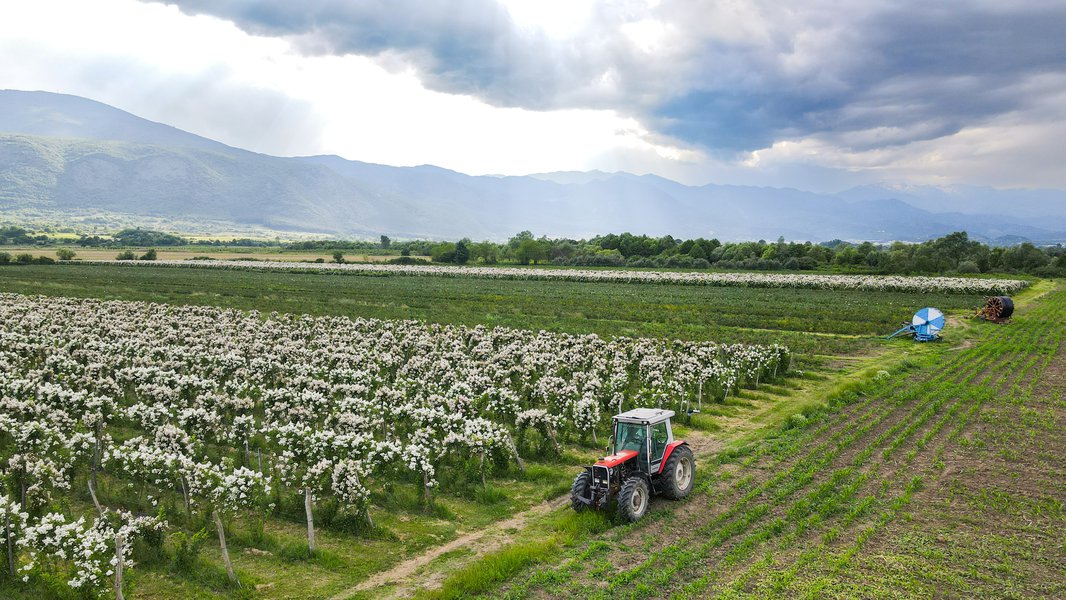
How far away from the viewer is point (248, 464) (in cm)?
1536

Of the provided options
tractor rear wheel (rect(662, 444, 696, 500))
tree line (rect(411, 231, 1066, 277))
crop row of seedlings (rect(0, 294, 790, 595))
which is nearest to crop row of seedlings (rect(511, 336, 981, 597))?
tractor rear wheel (rect(662, 444, 696, 500))

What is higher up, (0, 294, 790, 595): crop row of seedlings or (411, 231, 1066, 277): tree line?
(411, 231, 1066, 277): tree line


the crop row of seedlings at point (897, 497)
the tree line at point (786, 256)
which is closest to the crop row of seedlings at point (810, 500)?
the crop row of seedlings at point (897, 497)

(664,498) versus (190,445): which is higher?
(190,445)

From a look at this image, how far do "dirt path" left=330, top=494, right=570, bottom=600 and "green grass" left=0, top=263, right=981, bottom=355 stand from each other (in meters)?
25.3

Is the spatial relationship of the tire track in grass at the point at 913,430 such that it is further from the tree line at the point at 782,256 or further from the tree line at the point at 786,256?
the tree line at the point at 786,256

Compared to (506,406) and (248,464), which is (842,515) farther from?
(248,464)

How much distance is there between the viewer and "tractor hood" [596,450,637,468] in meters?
13.3

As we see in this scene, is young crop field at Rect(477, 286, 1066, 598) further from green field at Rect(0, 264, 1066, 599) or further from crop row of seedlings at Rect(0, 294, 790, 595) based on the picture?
crop row of seedlings at Rect(0, 294, 790, 595)

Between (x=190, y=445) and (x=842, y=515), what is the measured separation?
47.8 ft

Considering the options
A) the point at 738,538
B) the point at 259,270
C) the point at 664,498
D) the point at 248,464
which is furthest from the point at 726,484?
the point at 259,270

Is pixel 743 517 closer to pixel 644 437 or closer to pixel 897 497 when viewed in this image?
pixel 644 437

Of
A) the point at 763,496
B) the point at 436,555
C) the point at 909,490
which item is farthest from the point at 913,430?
the point at 436,555

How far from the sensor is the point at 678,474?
1450cm
